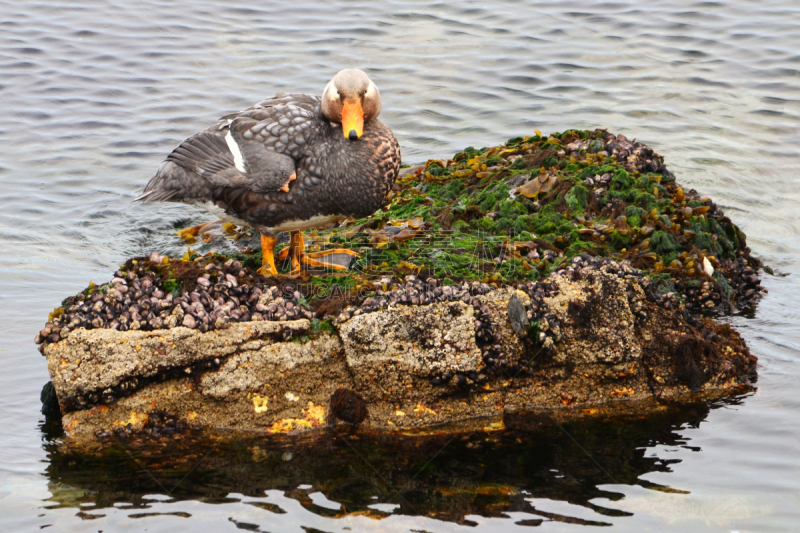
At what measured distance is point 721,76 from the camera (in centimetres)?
1270

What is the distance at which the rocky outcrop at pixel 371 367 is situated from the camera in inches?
187

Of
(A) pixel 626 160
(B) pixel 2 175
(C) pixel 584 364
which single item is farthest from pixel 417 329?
(B) pixel 2 175

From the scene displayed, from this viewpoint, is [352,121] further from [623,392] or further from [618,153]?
[618,153]

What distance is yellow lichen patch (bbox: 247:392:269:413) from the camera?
4.84m

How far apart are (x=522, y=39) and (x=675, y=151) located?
456 centimetres

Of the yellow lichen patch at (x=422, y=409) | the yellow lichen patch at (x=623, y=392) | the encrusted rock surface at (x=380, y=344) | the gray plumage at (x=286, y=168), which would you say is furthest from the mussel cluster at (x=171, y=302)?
the yellow lichen patch at (x=623, y=392)

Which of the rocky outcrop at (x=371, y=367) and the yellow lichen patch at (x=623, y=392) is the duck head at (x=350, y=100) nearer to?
the rocky outcrop at (x=371, y=367)

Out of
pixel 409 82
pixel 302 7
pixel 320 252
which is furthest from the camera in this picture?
pixel 302 7

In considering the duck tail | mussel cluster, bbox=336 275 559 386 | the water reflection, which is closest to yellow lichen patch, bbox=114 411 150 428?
the water reflection

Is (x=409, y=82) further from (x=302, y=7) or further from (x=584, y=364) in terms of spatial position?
(x=584, y=364)

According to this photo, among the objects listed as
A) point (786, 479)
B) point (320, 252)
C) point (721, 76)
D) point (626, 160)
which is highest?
point (721, 76)

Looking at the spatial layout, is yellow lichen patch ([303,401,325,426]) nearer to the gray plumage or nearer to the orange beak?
the gray plumage

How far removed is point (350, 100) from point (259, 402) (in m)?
2.22

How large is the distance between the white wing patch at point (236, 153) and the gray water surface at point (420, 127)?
2002mm
